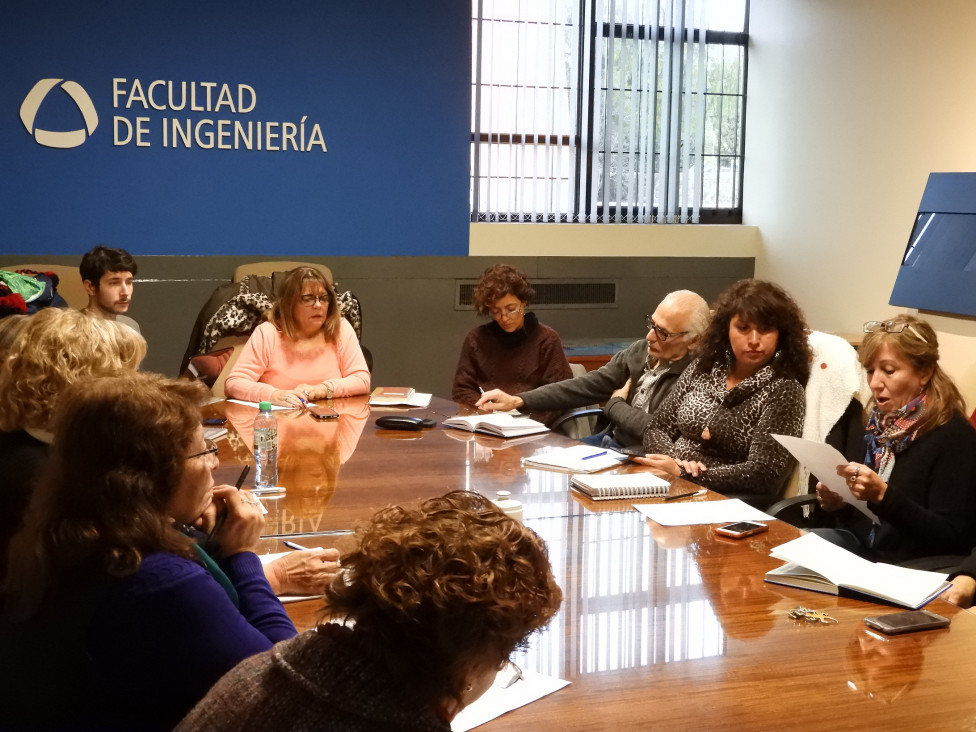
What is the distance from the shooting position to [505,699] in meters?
1.57

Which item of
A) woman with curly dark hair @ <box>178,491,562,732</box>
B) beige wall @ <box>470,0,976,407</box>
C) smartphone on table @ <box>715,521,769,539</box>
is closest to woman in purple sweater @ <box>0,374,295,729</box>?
woman with curly dark hair @ <box>178,491,562,732</box>

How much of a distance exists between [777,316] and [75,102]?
459 centimetres

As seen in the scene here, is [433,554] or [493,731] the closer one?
[433,554]

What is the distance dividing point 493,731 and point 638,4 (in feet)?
20.6

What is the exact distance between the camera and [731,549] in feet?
7.58

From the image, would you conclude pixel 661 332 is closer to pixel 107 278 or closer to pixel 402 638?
pixel 107 278

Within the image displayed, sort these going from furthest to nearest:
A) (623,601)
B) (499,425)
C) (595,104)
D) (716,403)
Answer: (595,104), (499,425), (716,403), (623,601)

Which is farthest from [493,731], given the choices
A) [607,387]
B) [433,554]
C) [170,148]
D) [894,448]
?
[170,148]

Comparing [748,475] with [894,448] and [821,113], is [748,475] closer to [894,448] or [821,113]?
[894,448]

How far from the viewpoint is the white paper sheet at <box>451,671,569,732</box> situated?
4.92 ft

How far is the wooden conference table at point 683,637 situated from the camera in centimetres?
154

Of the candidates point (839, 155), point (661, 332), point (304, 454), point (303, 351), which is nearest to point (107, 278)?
point (303, 351)

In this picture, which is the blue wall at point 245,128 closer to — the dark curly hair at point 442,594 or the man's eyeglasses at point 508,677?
the man's eyeglasses at point 508,677

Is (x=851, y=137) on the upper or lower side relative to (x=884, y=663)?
upper
